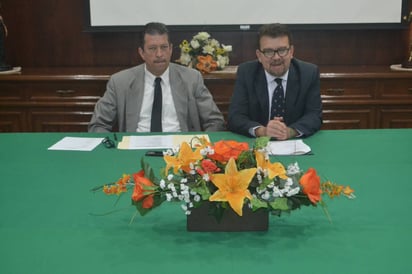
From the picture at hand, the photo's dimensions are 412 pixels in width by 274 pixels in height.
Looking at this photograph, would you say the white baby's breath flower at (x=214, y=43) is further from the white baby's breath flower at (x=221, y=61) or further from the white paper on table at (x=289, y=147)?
the white paper on table at (x=289, y=147)

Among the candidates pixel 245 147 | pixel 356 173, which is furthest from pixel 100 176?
pixel 356 173

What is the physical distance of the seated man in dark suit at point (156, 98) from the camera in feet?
10.6

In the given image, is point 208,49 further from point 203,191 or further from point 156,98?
point 203,191

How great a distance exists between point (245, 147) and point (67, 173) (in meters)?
0.87

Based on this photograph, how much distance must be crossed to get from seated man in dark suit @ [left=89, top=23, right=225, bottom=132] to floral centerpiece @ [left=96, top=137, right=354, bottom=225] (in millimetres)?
1660

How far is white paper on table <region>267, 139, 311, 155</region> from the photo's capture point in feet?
7.78

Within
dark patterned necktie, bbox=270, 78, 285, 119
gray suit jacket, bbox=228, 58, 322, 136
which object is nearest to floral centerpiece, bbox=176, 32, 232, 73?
gray suit jacket, bbox=228, 58, 322, 136

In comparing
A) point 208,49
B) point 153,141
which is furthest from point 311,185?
point 208,49

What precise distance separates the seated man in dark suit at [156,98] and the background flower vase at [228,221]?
5.41ft

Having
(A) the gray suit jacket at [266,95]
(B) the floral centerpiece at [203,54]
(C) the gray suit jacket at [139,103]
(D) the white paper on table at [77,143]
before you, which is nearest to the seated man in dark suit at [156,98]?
(C) the gray suit jacket at [139,103]

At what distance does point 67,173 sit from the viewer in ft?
7.07

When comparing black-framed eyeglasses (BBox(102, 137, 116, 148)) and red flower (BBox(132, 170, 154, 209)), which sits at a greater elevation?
red flower (BBox(132, 170, 154, 209))

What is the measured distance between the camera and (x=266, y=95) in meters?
3.00

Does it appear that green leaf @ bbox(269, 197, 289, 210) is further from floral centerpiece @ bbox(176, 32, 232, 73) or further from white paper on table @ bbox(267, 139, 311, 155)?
floral centerpiece @ bbox(176, 32, 232, 73)
